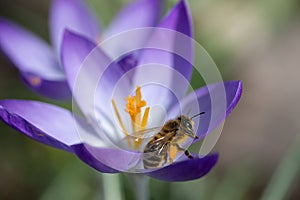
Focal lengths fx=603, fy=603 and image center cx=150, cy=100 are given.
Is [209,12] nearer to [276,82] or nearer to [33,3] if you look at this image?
[276,82]

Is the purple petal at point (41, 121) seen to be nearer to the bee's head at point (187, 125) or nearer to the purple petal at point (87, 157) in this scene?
the purple petal at point (87, 157)

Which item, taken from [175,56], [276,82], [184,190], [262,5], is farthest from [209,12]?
[175,56]

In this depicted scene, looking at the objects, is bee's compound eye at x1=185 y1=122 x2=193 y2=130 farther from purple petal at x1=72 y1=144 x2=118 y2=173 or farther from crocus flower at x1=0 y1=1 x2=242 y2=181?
purple petal at x1=72 y1=144 x2=118 y2=173

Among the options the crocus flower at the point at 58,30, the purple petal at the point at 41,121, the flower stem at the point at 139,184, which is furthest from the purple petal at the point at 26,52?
the flower stem at the point at 139,184

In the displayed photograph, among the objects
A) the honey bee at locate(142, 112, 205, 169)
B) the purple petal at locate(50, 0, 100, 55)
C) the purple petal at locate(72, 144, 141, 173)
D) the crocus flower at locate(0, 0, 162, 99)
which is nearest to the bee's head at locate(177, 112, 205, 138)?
the honey bee at locate(142, 112, 205, 169)

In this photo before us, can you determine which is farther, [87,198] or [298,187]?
[298,187]

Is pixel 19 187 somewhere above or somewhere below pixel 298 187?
below
